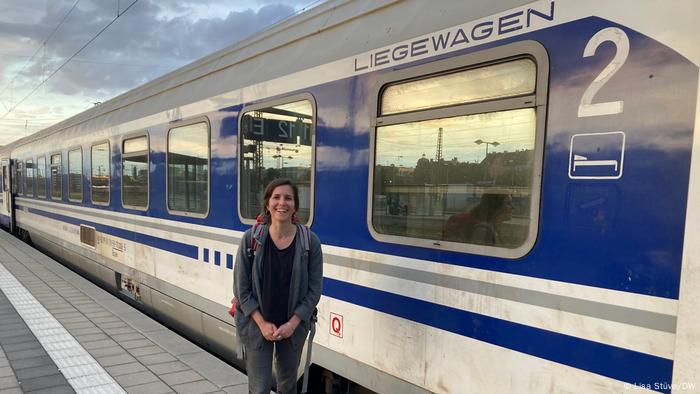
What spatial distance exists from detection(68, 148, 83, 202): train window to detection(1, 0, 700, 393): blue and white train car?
5.20 m

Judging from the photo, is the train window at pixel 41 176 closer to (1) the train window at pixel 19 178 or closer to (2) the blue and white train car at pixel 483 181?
(1) the train window at pixel 19 178

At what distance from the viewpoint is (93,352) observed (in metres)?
4.25

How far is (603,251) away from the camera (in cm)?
189

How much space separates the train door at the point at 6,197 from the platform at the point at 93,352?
1097 cm

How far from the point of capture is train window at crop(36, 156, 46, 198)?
11086mm

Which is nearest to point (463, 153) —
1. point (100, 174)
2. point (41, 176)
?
point (100, 174)

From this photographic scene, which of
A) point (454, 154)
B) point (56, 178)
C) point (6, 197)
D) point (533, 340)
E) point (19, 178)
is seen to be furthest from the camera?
point (6, 197)

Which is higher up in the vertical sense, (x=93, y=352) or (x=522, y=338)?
(x=522, y=338)

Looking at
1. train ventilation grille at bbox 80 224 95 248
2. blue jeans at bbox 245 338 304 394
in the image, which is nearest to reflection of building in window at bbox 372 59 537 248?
blue jeans at bbox 245 338 304 394

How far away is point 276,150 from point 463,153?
5.62 ft

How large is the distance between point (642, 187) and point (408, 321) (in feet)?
4.54

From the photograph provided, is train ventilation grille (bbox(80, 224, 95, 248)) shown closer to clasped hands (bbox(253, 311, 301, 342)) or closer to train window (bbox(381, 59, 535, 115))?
clasped hands (bbox(253, 311, 301, 342))

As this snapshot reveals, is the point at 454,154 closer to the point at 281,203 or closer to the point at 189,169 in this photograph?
the point at 281,203

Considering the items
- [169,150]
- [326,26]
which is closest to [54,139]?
[169,150]
